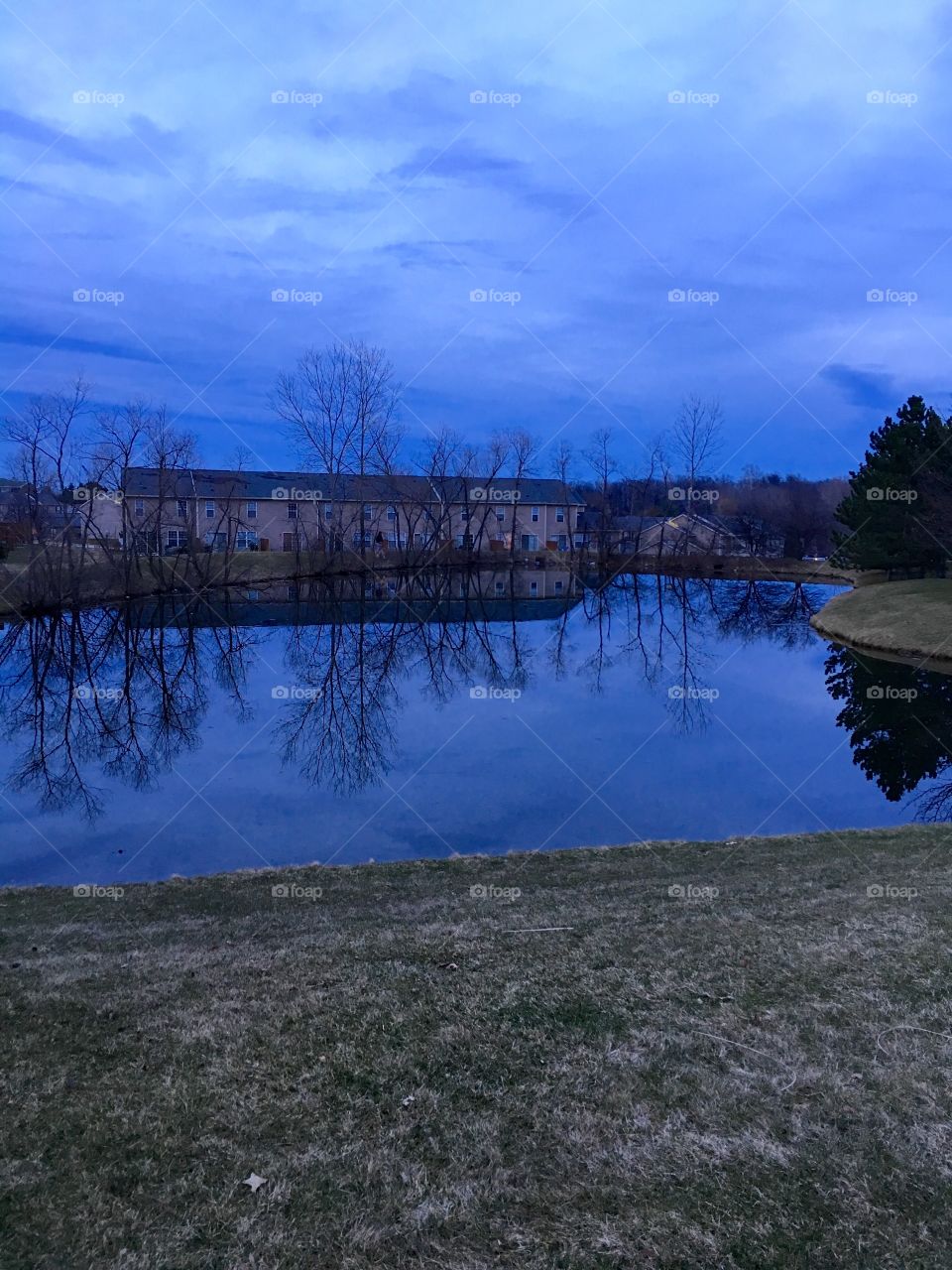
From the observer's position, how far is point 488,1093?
4.52m

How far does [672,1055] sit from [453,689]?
1976cm

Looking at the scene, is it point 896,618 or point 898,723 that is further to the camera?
point 896,618

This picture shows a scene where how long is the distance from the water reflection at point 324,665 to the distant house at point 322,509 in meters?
12.3

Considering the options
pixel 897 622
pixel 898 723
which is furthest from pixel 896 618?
pixel 898 723

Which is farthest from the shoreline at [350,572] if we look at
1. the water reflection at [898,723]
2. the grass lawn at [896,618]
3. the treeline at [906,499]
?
the water reflection at [898,723]

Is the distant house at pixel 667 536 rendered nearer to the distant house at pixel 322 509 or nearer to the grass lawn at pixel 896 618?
the distant house at pixel 322 509

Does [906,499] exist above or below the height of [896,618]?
above

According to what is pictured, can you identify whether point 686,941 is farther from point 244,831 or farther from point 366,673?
point 366,673

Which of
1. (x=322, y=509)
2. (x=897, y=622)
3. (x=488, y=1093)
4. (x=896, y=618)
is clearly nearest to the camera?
(x=488, y=1093)

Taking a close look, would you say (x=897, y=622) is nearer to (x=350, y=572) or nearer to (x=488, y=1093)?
(x=488, y=1093)

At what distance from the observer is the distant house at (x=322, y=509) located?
210ft

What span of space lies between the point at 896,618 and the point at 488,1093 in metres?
34.9

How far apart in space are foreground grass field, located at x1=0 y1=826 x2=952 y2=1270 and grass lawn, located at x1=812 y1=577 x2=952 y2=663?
88.3 feet

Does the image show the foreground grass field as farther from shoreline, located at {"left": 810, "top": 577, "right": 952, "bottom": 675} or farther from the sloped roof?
the sloped roof
